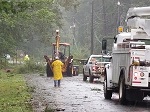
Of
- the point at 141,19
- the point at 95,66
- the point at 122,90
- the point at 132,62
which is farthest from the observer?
the point at 95,66

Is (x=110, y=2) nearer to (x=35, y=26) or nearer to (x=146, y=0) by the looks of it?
(x=146, y=0)

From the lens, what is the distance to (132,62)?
659 inches

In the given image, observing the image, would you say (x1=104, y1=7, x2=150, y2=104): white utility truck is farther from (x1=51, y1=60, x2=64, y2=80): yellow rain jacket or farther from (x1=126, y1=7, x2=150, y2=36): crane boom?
(x1=51, y1=60, x2=64, y2=80): yellow rain jacket

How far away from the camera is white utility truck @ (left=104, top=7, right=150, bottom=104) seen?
1669 cm

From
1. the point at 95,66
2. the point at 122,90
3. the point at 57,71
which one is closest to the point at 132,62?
the point at 122,90

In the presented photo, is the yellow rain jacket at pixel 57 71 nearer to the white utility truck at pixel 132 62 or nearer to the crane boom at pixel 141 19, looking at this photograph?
the white utility truck at pixel 132 62

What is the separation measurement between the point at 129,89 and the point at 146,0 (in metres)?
56.5

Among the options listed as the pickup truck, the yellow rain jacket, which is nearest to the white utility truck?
the yellow rain jacket

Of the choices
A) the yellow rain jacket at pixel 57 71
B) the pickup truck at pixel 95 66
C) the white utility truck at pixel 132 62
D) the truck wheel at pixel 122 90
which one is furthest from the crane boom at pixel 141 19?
the pickup truck at pixel 95 66

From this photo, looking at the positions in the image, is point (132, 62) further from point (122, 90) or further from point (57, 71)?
point (57, 71)

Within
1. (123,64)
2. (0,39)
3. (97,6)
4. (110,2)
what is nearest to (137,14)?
(123,64)

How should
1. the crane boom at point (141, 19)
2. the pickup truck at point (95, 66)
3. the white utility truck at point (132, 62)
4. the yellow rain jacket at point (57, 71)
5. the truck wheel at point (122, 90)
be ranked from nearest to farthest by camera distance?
the white utility truck at point (132, 62), the truck wheel at point (122, 90), the crane boom at point (141, 19), the yellow rain jacket at point (57, 71), the pickup truck at point (95, 66)

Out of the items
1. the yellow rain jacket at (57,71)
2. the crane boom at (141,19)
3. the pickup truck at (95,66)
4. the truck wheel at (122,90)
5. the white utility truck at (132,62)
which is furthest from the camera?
the pickup truck at (95,66)

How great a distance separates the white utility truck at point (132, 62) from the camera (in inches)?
657
